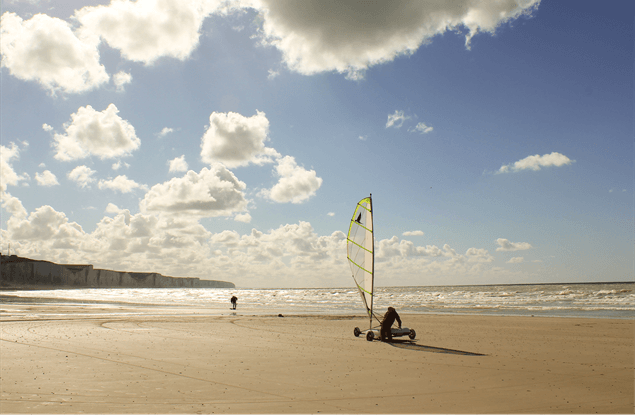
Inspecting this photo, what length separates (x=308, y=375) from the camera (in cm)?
725

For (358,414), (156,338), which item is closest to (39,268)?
(156,338)

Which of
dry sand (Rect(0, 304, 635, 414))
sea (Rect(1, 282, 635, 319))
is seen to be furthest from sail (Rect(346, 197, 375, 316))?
sea (Rect(1, 282, 635, 319))

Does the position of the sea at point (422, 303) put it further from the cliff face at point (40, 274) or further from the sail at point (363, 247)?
the cliff face at point (40, 274)

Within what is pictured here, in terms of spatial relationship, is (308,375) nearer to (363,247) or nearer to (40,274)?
(363,247)

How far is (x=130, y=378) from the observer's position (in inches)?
266

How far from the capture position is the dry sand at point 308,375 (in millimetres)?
5469

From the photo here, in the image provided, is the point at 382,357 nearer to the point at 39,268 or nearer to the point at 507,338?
the point at 507,338

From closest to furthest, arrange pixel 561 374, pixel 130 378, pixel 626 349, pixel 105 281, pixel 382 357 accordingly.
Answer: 1. pixel 130 378
2. pixel 561 374
3. pixel 382 357
4. pixel 626 349
5. pixel 105 281

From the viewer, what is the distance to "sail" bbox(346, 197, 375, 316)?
43.4ft

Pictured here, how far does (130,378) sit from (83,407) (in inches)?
64.4

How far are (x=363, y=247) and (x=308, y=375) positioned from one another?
6.82 m

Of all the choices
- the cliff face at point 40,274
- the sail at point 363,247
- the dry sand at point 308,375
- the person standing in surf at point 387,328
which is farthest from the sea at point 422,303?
the cliff face at point 40,274

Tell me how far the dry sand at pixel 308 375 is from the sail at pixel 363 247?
2083 mm

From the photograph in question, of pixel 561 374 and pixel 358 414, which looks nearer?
pixel 358 414
